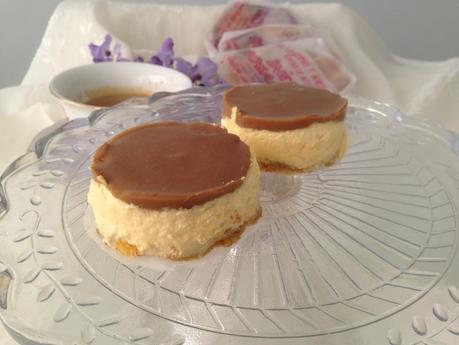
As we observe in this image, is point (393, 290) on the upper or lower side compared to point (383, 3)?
upper

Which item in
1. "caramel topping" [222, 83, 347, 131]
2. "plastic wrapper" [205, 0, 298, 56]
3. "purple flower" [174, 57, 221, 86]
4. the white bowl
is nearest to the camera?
"caramel topping" [222, 83, 347, 131]

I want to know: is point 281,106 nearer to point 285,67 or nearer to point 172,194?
point 172,194

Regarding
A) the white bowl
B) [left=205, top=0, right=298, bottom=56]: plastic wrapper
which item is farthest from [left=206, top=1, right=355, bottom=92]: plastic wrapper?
the white bowl

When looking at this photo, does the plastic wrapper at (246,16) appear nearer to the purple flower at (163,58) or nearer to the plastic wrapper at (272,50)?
the plastic wrapper at (272,50)

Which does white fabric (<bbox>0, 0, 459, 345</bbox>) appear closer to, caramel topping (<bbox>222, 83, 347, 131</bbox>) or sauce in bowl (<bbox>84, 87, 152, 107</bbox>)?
sauce in bowl (<bbox>84, 87, 152, 107</bbox>)

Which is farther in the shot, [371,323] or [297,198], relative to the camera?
[297,198]

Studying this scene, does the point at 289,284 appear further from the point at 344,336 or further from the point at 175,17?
the point at 175,17

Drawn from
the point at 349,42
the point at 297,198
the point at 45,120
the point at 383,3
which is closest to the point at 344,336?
the point at 297,198

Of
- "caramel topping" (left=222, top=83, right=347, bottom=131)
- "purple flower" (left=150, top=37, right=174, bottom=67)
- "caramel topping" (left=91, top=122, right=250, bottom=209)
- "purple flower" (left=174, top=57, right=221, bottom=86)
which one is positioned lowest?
"purple flower" (left=174, top=57, right=221, bottom=86)
